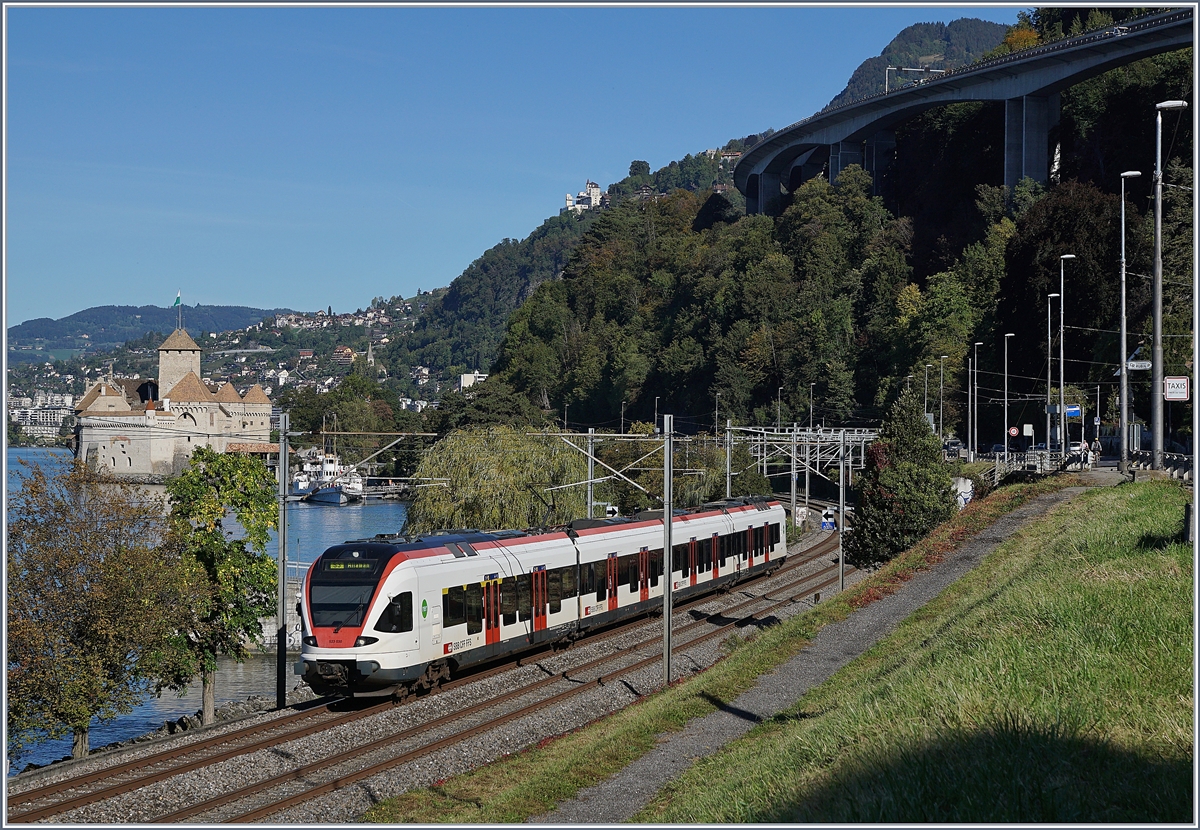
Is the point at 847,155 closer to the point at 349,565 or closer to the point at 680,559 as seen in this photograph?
the point at 680,559

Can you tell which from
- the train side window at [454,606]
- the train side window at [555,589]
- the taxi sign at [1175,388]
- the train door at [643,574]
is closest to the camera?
the train side window at [454,606]

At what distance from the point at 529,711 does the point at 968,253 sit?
84.1 metres

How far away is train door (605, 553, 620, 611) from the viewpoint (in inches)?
1218

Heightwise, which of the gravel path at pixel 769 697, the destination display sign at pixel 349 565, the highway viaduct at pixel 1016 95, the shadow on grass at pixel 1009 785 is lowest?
A: the gravel path at pixel 769 697

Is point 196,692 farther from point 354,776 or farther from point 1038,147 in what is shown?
point 1038,147

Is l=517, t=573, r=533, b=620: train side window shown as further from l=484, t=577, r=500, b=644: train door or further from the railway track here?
the railway track

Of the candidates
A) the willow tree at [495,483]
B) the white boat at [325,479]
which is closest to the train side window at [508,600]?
the willow tree at [495,483]

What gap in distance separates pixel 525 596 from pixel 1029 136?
86.9 metres

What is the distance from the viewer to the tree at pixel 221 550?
3559 cm

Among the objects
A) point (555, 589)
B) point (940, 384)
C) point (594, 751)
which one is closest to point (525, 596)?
point (555, 589)

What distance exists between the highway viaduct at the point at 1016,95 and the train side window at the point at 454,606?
189 ft

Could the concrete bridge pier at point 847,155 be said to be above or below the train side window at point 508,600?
above

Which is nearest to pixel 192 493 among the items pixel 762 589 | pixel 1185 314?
pixel 762 589

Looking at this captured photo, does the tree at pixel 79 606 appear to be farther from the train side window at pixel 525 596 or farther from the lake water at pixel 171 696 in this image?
the train side window at pixel 525 596
